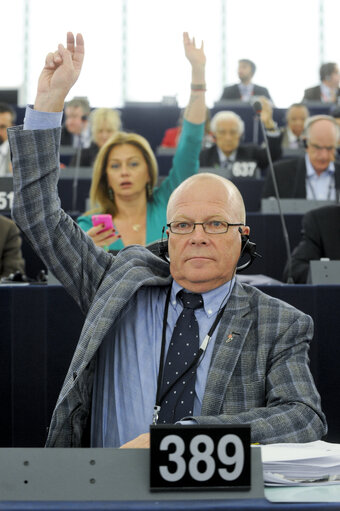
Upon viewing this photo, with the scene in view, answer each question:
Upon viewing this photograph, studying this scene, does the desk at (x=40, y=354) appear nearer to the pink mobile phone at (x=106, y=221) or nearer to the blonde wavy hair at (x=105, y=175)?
the pink mobile phone at (x=106, y=221)

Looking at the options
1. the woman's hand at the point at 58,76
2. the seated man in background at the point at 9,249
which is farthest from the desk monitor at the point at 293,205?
the woman's hand at the point at 58,76

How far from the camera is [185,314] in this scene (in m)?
1.93

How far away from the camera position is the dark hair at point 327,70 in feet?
35.1

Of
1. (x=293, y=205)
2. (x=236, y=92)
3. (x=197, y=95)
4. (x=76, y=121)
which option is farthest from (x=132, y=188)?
(x=236, y=92)

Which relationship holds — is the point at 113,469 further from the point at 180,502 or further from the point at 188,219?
the point at 188,219

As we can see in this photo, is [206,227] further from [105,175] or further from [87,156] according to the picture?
[87,156]

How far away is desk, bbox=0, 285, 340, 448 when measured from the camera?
102 inches

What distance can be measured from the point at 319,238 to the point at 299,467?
2833 mm

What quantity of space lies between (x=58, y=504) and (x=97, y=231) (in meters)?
2.43

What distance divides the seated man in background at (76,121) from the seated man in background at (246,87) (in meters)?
2.53

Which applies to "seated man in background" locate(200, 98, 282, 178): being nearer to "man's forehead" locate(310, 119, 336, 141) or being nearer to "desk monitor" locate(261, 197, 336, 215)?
"man's forehead" locate(310, 119, 336, 141)

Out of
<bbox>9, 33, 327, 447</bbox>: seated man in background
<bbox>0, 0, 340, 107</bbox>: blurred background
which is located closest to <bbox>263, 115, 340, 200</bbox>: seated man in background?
<bbox>9, 33, 327, 447</bbox>: seated man in background

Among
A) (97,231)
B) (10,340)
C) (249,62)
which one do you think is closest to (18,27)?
(249,62)

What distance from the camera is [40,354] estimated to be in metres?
2.62
